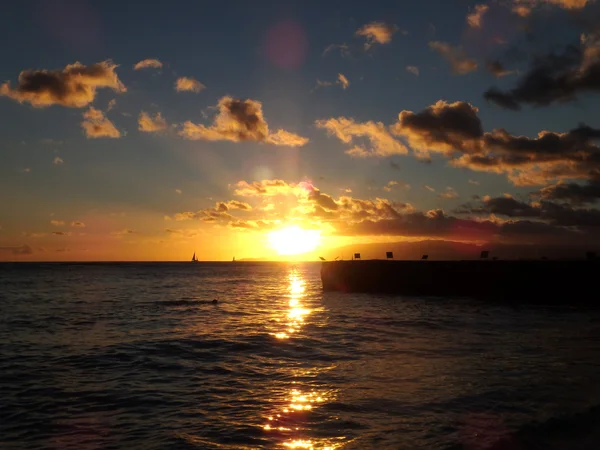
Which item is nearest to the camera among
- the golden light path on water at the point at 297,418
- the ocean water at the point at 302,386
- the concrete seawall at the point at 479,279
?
the golden light path on water at the point at 297,418

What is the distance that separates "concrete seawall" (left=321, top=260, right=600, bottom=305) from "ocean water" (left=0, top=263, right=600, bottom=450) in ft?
72.3

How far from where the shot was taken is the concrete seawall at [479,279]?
5269cm

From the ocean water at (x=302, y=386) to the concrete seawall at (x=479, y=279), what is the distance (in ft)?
72.3

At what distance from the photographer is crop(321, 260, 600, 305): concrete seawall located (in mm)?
52688

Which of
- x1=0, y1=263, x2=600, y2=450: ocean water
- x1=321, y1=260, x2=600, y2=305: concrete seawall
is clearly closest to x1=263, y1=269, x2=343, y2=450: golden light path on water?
x1=0, y1=263, x2=600, y2=450: ocean water

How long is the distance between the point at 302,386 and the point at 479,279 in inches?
1955

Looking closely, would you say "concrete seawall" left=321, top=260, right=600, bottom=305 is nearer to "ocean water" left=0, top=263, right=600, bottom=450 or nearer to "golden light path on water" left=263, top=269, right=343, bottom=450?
"ocean water" left=0, top=263, right=600, bottom=450

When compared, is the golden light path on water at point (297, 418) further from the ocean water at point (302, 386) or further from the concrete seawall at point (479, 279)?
the concrete seawall at point (479, 279)

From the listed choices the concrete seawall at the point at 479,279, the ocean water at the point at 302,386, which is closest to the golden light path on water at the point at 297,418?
the ocean water at the point at 302,386

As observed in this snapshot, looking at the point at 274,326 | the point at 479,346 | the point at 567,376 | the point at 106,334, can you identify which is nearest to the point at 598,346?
the point at 479,346

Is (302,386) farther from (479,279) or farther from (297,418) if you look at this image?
(479,279)

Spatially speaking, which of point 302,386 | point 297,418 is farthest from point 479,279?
point 297,418

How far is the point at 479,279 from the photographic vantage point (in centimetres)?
6012

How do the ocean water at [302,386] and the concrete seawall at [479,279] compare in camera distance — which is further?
the concrete seawall at [479,279]
